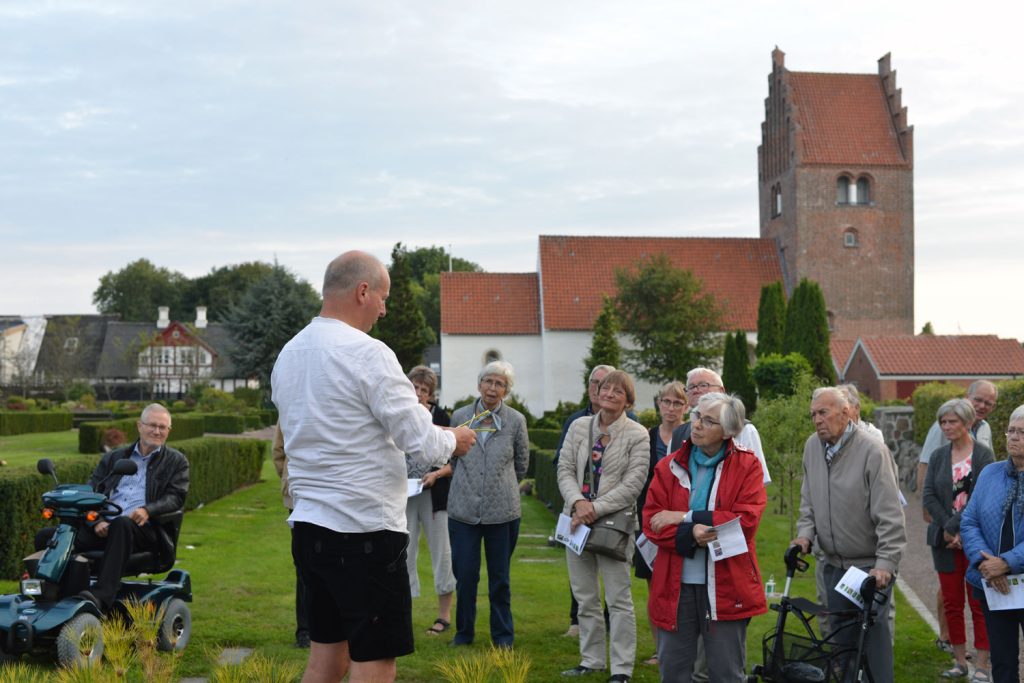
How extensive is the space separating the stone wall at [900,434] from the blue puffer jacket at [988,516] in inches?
644

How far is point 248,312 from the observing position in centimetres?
5644

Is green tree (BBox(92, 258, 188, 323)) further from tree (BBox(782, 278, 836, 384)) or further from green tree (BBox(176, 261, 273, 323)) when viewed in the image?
tree (BBox(782, 278, 836, 384))

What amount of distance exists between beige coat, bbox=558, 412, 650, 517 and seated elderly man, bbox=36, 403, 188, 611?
2584 millimetres

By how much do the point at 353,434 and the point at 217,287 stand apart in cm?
8606

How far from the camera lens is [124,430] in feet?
90.2

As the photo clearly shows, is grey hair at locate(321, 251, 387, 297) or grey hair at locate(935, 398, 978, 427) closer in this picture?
grey hair at locate(321, 251, 387, 297)

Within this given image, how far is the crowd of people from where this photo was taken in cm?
373

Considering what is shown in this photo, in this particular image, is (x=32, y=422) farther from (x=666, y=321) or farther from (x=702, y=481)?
(x=702, y=481)

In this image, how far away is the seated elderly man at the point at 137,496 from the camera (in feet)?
21.1

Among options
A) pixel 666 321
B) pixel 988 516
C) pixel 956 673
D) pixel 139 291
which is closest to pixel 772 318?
pixel 666 321

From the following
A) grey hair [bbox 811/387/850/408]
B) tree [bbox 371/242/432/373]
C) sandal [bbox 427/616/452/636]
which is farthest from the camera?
tree [bbox 371/242/432/373]

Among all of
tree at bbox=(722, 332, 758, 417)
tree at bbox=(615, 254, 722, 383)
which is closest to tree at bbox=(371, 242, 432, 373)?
tree at bbox=(615, 254, 722, 383)

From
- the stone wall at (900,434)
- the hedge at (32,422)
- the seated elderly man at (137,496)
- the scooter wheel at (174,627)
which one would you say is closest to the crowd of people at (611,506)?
the scooter wheel at (174,627)

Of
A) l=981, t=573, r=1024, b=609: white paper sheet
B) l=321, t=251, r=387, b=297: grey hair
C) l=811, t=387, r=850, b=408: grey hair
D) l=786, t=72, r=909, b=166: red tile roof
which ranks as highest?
l=786, t=72, r=909, b=166: red tile roof
